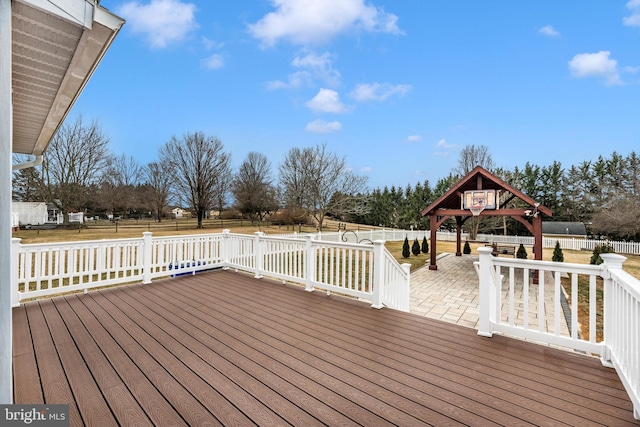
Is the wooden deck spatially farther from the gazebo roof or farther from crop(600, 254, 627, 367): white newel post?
the gazebo roof

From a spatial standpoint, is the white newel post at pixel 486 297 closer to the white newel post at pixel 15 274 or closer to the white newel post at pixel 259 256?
the white newel post at pixel 259 256

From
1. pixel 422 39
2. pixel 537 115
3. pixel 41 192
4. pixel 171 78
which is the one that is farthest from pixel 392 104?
pixel 41 192

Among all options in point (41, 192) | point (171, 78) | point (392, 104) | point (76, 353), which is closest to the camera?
point (76, 353)

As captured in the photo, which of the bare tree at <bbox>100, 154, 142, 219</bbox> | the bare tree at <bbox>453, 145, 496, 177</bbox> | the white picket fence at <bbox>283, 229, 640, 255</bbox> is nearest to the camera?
the white picket fence at <bbox>283, 229, 640, 255</bbox>

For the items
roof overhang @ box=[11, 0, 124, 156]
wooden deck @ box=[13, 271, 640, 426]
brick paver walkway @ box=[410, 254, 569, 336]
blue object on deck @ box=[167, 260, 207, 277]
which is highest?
roof overhang @ box=[11, 0, 124, 156]

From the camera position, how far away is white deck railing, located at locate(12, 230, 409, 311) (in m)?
4.13

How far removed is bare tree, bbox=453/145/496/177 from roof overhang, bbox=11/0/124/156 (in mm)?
26420

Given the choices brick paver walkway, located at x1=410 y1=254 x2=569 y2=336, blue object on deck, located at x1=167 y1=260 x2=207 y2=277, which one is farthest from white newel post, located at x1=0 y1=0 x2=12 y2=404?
brick paver walkway, located at x1=410 y1=254 x2=569 y2=336

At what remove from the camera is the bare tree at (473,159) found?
79.4ft

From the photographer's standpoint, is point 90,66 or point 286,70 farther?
point 286,70

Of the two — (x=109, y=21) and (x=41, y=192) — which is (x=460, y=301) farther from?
(x=41, y=192)

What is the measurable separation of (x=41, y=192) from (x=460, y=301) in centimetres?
2521

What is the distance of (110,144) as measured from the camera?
805 inches

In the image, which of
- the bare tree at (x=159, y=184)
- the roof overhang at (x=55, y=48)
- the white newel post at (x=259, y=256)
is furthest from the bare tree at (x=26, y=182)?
the white newel post at (x=259, y=256)
